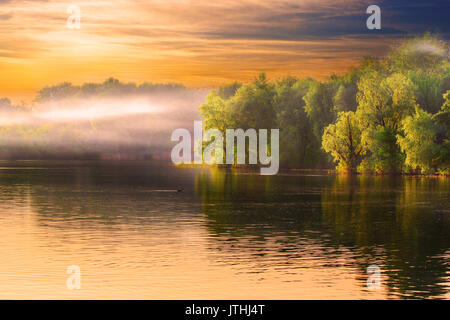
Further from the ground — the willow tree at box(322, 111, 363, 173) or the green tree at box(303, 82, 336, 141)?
the green tree at box(303, 82, 336, 141)

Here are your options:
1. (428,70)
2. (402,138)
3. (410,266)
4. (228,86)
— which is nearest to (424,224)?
Answer: (410,266)

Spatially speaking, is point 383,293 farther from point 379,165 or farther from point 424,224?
point 379,165

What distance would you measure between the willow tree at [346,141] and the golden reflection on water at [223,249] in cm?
6034

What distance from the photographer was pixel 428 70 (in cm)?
13425

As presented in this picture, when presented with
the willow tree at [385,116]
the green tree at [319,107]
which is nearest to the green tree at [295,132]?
the green tree at [319,107]

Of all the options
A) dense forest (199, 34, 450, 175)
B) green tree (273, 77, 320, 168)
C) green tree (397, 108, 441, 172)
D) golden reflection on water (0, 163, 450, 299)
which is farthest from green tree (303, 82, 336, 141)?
golden reflection on water (0, 163, 450, 299)

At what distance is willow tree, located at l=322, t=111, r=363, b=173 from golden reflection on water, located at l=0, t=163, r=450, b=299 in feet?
198

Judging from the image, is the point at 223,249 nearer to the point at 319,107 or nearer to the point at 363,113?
the point at 363,113

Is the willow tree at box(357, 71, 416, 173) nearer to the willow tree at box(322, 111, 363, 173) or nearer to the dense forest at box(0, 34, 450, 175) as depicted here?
the dense forest at box(0, 34, 450, 175)

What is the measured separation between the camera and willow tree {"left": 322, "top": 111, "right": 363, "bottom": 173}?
392 ft

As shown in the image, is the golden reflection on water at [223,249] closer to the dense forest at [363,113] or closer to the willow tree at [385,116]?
the dense forest at [363,113]

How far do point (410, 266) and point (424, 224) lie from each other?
16.2 meters

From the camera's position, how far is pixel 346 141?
4717 inches

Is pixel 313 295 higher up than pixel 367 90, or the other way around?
pixel 367 90
